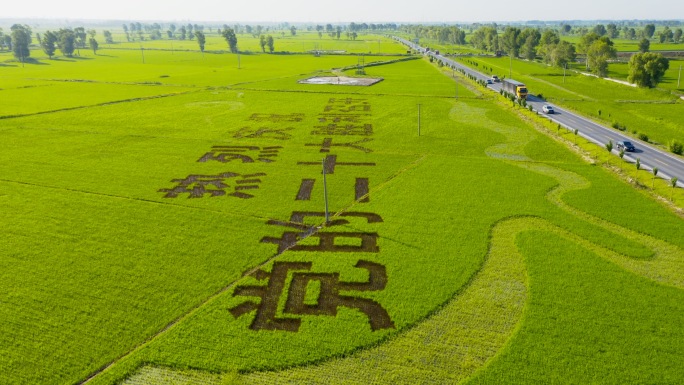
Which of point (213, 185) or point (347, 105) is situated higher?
point (347, 105)

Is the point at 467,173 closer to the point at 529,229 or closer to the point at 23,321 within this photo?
the point at 529,229

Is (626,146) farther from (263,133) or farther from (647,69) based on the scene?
(647,69)

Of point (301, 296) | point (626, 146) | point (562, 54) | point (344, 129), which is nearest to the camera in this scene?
point (301, 296)

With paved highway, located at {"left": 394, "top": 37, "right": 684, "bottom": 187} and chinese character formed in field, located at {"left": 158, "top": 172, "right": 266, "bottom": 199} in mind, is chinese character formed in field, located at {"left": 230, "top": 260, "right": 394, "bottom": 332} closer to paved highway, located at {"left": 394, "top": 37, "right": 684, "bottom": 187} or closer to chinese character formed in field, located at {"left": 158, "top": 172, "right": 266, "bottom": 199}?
chinese character formed in field, located at {"left": 158, "top": 172, "right": 266, "bottom": 199}

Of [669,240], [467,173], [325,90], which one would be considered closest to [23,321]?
[467,173]

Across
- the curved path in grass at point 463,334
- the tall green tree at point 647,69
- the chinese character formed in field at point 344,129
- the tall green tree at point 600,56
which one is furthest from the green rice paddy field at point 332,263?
the tall green tree at point 600,56

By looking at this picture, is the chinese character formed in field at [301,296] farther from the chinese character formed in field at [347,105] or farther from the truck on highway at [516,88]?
the truck on highway at [516,88]

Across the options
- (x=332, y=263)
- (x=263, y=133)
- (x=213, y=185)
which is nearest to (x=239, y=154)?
(x=263, y=133)
